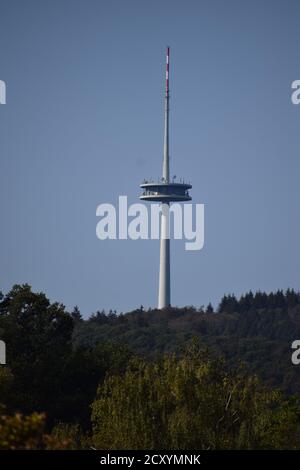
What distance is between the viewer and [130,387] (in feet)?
231

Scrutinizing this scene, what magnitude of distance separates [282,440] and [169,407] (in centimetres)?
1638

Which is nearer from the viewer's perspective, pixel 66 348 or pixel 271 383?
pixel 66 348

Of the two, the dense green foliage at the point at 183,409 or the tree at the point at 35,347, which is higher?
the tree at the point at 35,347

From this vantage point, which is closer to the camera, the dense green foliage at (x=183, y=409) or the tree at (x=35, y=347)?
the dense green foliage at (x=183, y=409)

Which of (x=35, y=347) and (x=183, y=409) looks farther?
(x=35, y=347)

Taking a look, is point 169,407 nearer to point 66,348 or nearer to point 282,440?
point 282,440

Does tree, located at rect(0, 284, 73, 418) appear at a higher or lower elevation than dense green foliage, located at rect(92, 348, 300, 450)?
higher

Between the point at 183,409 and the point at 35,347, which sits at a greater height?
the point at 35,347

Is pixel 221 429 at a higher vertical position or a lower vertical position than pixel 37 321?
lower

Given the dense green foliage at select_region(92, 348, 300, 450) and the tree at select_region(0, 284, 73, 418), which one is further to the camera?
the tree at select_region(0, 284, 73, 418)
